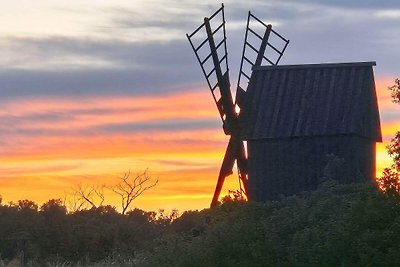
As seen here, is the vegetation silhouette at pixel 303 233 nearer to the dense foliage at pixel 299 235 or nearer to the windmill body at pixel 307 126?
the dense foliage at pixel 299 235

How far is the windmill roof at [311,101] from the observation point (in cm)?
4728

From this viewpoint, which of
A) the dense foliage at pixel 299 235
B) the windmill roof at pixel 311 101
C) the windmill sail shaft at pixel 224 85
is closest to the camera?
the dense foliage at pixel 299 235

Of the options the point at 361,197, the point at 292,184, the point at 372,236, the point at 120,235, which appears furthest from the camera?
the point at 120,235

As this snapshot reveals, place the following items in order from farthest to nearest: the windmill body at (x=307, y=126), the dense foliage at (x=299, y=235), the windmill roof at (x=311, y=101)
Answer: the windmill roof at (x=311, y=101), the windmill body at (x=307, y=126), the dense foliage at (x=299, y=235)

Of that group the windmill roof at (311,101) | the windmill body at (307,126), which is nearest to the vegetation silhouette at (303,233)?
the windmill body at (307,126)

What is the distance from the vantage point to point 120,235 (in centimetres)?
6003

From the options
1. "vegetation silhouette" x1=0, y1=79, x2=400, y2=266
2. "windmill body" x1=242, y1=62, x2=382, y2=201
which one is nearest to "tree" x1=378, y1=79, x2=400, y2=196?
"vegetation silhouette" x1=0, y1=79, x2=400, y2=266

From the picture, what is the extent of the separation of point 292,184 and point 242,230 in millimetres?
16574

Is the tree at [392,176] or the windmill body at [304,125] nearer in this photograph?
the tree at [392,176]

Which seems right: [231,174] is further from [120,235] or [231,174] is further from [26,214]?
[26,214]

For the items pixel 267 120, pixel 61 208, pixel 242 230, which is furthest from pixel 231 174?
pixel 242 230

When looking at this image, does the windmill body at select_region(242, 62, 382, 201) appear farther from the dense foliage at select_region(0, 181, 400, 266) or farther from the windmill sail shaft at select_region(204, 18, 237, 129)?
the dense foliage at select_region(0, 181, 400, 266)

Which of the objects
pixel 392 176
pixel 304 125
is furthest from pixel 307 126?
pixel 392 176

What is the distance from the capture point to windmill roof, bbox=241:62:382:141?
1861 inches
